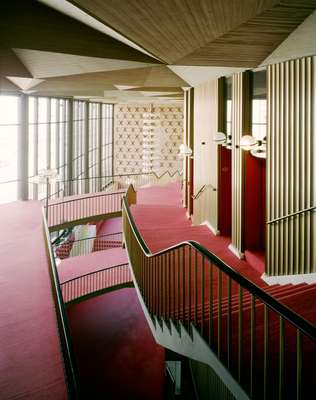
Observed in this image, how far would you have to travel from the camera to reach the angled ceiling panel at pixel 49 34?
23.5 feet

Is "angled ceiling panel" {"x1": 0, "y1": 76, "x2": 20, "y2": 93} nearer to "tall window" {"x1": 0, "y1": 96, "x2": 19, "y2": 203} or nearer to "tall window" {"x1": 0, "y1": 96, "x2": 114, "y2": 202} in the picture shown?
"tall window" {"x1": 0, "y1": 96, "x2": 19, "y2": 203}

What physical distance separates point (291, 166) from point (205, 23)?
10.4ft

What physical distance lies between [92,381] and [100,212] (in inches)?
267

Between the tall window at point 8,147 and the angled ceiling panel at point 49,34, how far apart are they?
944 cm

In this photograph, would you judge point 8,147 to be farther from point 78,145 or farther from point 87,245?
point 87,245

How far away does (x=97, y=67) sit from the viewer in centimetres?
982

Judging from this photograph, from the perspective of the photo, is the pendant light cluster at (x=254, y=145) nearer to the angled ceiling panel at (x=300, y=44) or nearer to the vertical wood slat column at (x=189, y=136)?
the angled ceiling panel at (x=300, y=44)

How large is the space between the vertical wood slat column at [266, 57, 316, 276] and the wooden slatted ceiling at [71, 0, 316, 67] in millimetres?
756

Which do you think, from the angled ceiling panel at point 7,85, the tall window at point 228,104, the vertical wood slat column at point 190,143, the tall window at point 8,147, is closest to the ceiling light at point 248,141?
the tall window at point 228,104

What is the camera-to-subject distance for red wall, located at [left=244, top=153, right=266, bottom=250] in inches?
401

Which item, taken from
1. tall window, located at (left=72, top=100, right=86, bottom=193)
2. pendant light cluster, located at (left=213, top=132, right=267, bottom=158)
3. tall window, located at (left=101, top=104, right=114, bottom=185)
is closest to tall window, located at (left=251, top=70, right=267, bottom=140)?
pendant light cluster, located at (left=213, top=132, right=267, bottom=158)

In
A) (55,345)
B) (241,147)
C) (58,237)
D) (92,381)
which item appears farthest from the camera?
(58,237)

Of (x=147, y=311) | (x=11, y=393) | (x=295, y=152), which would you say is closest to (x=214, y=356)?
(x=11, y=393)

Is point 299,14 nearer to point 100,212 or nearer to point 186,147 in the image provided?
point 186,147
